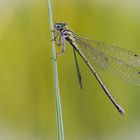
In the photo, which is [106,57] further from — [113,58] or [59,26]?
[59,26]

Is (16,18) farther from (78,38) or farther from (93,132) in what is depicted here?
(93,132)

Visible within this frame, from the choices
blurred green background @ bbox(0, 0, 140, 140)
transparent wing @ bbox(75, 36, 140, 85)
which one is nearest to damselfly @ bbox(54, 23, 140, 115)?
transparent wing @ bbox(75, 36, 140, 85)

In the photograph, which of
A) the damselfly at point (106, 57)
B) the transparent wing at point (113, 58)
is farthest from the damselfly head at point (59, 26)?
the transparent wing at point (113, 58)

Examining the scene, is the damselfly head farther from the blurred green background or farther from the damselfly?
the blurred green background

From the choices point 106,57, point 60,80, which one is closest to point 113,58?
point 106,57

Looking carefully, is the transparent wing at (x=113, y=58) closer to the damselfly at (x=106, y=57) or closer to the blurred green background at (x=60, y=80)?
the damselfly at (x=106, y=57)
